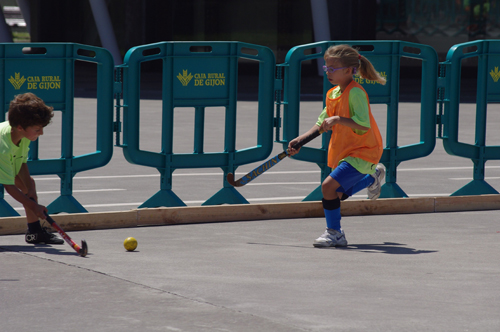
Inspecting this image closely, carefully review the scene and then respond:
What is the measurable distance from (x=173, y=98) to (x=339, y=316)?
12.6 ft

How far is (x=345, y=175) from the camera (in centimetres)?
686

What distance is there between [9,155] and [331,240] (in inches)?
93.3

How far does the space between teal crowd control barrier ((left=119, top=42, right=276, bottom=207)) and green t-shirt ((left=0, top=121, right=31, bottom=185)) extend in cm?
152

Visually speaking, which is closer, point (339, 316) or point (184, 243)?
point (339, 316)

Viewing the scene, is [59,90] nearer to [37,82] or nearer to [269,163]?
[37,82]

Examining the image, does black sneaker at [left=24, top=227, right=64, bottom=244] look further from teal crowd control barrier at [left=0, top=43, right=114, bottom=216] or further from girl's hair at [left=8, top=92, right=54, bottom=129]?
teal crowd control barrier at [left=0, top=43, right=114, bottom=216]

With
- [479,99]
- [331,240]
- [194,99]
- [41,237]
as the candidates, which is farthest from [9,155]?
[479,99]

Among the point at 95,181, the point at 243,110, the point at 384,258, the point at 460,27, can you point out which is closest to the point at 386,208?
the point at 384,258

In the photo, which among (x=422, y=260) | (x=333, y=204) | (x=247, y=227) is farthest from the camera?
(x=247, y=227)

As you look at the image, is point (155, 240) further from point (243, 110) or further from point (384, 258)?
point (243, 110)

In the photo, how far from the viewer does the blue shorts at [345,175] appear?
22.5 ft

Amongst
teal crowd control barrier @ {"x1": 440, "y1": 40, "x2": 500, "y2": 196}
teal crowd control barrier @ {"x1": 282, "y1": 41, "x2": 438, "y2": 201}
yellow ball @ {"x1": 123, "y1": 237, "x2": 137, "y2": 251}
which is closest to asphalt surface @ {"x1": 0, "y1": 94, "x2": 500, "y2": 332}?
yellow ball @ {"x1": 123, "y1": 237, "x2": 137, "y2": 251}

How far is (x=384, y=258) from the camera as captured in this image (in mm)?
6484

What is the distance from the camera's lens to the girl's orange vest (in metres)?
6.91
